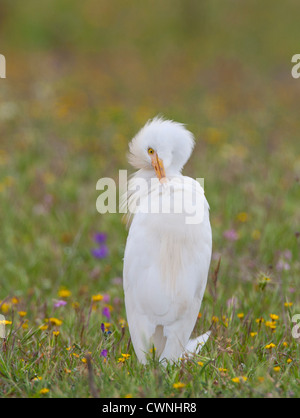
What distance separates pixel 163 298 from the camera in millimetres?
3654

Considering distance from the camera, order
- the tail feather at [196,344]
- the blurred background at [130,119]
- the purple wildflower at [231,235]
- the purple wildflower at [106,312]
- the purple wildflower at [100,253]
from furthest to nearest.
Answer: the blurred background at [130,119]
the purple wildflower at [231,235]
the purple wildflower at [100,253]
the purple wildflower at [106,312]
the tail feather at [196,344]

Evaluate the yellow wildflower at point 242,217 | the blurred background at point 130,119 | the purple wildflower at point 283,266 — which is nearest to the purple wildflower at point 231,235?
the blurred background at point 130,119

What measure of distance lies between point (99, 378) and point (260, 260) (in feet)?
9.79

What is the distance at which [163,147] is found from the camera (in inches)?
156

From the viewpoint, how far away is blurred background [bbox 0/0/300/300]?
21.1 ft

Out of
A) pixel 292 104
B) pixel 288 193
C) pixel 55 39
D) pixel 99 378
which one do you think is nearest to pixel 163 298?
pixel 99 378

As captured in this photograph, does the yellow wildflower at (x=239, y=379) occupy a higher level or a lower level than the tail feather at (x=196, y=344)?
lower

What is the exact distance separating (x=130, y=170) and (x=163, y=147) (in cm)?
465

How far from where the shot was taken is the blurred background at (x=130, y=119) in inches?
253

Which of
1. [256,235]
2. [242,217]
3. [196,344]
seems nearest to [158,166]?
[196,344]

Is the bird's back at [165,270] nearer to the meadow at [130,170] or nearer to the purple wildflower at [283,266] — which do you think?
the meadow at [130,170]

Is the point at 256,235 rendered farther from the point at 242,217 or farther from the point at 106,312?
the point at 106,312
